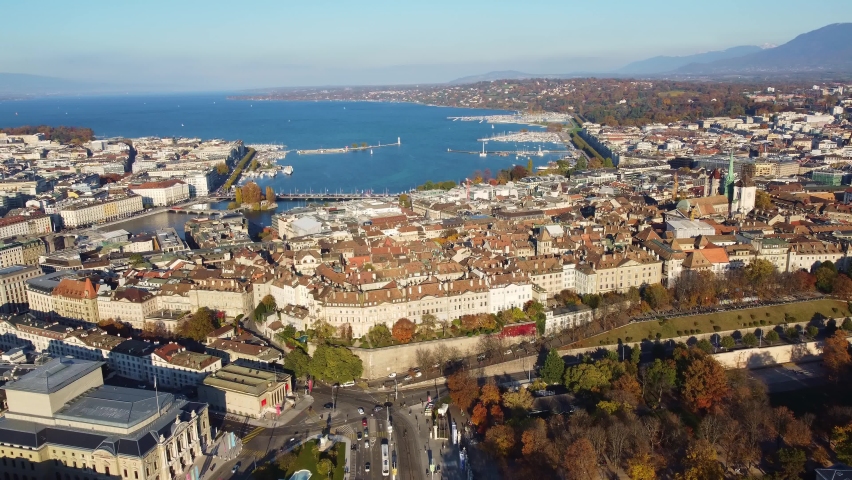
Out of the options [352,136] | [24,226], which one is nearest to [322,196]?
[24,226]

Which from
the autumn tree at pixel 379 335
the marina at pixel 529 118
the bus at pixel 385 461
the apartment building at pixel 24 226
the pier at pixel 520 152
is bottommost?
the bus at pixel 385 461

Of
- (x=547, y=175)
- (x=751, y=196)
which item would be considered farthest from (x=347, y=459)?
(x=547, y=175)

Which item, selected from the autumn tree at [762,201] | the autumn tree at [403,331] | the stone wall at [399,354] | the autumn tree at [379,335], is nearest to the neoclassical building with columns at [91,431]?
the stone wall at [399,354]

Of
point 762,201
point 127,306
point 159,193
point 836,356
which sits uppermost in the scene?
point 159,193

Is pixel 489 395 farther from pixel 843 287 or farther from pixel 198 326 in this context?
pixel 843 287

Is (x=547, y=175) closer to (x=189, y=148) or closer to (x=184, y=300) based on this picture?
(x=184, y=300)

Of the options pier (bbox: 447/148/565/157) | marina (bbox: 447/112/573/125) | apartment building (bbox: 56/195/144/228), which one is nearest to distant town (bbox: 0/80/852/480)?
apartment building (bbox: 56/195/144/228)

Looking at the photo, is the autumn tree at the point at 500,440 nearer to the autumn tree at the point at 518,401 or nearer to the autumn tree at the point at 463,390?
the autumn tree at the point at 518,401
